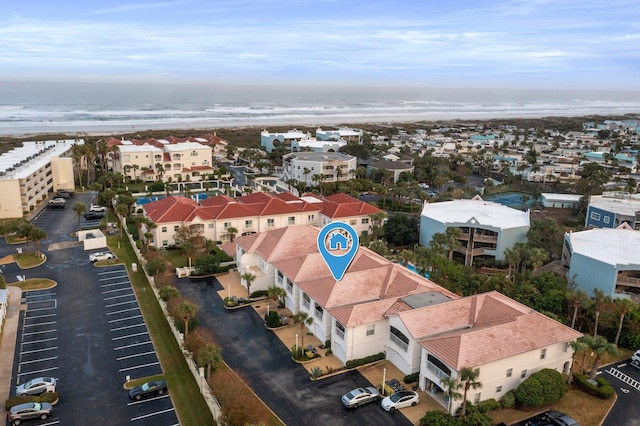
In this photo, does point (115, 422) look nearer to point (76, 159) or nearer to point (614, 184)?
point (76, 159)

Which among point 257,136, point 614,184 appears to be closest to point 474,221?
point 614,184

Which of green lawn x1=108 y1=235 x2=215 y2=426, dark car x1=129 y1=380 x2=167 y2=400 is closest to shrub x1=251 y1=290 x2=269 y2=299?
green lawn x1=108 y1=235 x2=215 y2=426

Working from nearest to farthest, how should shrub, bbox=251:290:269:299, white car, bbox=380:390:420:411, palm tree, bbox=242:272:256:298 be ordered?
white car, bbox=380:390:420:411 → palm tree, bbox=242:272:256:298 → shrub, bbox=251:290:269:299

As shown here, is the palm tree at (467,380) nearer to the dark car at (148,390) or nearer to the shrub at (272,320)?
the shrub at (272,320)

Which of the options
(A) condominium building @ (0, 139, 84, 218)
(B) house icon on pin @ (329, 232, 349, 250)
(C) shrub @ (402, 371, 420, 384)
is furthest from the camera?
(A) condominium building @ (0, 139, 84, 218)

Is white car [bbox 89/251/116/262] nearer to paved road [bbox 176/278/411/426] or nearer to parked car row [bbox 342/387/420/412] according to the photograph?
paved road [bbox 176/278/411/426]

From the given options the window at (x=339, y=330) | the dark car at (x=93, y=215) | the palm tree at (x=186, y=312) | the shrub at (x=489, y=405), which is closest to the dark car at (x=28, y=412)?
the palm tree at (x=186, y=312)

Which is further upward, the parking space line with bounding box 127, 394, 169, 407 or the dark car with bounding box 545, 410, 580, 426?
the dark car with bounding box 545, 410, 580, 426
